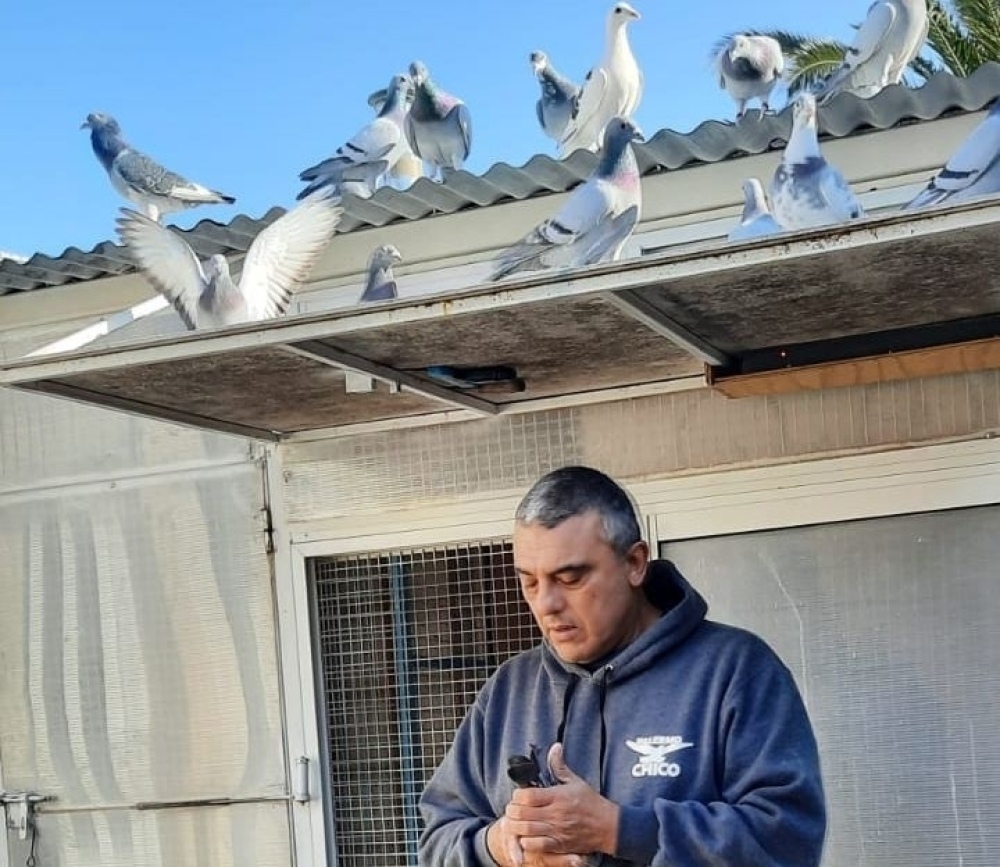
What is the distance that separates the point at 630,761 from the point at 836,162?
6.26 feet

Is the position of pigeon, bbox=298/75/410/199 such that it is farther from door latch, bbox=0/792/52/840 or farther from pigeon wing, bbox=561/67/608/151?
door latch, bbox=0/792/52/840

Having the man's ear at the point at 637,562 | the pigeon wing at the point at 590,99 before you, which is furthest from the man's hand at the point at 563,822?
the pigeon wing at the point at 590,99

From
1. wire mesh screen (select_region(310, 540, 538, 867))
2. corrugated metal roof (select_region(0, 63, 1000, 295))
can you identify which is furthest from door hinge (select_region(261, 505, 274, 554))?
corrugated metal roof (select_region(0, 63, 1000, 295))

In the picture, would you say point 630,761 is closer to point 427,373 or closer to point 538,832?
point 538,832

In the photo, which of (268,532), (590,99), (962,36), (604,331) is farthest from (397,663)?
A: (962,36)

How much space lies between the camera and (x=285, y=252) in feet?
10.8

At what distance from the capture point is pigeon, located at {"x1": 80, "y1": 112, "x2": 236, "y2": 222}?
13.6 feet

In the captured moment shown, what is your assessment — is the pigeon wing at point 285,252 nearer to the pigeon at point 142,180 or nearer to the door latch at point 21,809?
the pigeon at point 142,180

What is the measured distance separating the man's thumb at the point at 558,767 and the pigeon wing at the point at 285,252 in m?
1.58

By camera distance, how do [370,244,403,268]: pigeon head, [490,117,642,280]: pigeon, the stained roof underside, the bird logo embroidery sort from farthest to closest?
1. [370,244,403,268]: pigeon head
2. [490,117,642,280]: pigeon
3. the stained roof underside
4. the bird logo embroidery

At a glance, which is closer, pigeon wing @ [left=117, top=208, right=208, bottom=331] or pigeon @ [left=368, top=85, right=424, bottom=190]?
pigeon wing @ [left=117, top=208, right=208, bottom=331]

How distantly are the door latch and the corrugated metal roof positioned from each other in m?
1.60

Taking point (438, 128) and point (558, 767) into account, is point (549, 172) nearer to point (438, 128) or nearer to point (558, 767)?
point (438, 128)

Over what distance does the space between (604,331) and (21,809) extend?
8.58 feet
